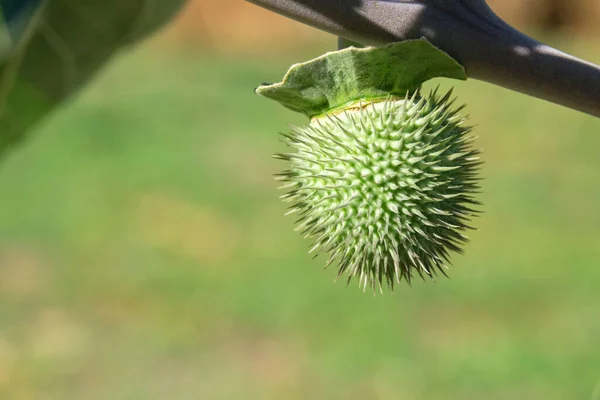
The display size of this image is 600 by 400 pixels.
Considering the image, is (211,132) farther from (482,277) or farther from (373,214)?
(373,214)

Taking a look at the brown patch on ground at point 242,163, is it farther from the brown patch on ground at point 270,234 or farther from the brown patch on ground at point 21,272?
the brown patch on ground at point 21,272

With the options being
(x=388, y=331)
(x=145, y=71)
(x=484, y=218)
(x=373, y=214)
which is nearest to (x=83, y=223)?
(x=388, y=331)

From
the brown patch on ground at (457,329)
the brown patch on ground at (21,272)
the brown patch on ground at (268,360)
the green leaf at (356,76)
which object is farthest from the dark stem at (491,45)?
the brown patch on ground at (21,272)

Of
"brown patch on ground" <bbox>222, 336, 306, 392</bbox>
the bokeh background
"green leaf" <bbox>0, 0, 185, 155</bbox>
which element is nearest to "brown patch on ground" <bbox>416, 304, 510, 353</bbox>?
the bokeh background

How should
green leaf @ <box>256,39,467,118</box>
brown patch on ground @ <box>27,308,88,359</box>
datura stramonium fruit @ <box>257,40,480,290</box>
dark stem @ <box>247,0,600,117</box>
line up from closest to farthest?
dark stem @ <box>247,0,600,117</box>
green leaf @ <box>256,39,467,118</box>
datura stramonium fruit @ <box>257,40,480,290</box>
brown patch on ground @ <box>27,308,88,359</box>

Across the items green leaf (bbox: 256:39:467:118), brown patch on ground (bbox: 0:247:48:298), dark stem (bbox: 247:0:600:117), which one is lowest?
brown patch on ground (bbox: 0:247:48:298)

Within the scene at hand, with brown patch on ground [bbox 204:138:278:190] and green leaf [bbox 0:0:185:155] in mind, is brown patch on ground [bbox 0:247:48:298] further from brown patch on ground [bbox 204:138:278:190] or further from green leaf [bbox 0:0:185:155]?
green leaf [bbox 0:0:185:155]

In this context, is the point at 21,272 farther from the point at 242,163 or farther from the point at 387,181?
the point at 387,181

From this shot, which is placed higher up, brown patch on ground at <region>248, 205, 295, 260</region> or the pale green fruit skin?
the pale green fruit skin
